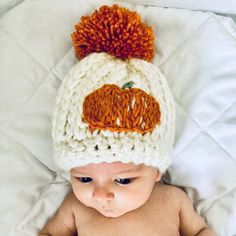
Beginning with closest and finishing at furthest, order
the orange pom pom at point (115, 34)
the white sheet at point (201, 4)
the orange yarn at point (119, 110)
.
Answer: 1. the orange yarn at point (119, 110)
2. the orange pom pom at point (115, 34)
3. the white sheet at point (201, 4)

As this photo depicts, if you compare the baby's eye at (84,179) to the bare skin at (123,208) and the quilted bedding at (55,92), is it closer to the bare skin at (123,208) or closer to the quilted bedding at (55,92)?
the bare skin at (123,208)

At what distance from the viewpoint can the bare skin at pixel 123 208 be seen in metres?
0.95

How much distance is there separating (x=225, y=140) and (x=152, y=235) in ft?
0.88

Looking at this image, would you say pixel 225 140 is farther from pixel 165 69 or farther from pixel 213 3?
pixel 213 3

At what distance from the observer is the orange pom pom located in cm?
99

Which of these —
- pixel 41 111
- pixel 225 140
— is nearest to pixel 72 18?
pixel 41 111

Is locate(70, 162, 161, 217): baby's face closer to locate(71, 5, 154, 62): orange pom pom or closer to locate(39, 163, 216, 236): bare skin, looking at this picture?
locate(39, 163, 216, 236): bare skin

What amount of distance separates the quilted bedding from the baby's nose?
21cm

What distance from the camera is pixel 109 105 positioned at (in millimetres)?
886

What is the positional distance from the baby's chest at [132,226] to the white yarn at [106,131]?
0.12m

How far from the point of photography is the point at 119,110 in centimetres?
88

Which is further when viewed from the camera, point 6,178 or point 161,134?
point 6,178

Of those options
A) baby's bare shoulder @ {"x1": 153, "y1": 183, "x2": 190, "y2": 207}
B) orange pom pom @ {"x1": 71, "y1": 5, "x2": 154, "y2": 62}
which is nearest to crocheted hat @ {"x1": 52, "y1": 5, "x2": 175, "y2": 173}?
orange pom pom @ {"x1": 71, "y1": 5, "x2": 154, "y2": 62}

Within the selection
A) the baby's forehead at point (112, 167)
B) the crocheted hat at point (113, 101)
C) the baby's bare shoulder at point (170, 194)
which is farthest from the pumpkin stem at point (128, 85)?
the baby's bare shoulder at point (170, 194)
